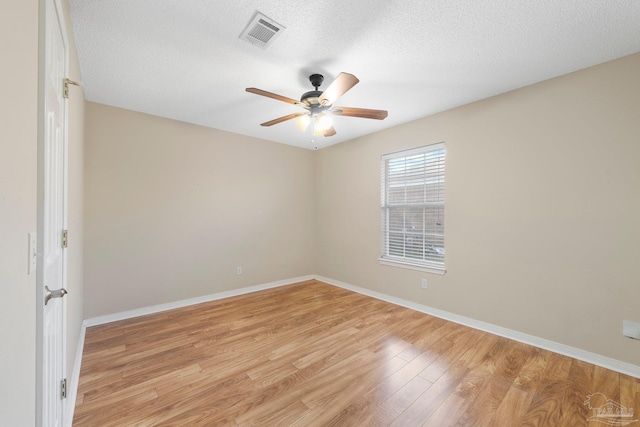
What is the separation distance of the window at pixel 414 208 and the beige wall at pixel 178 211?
Result: 1739 millimetres

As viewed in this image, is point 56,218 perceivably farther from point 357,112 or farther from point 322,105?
point 357,112

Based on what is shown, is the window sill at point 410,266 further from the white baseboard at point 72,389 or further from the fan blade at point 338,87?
the white baseboard at point 72,389

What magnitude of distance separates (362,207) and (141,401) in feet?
11.1

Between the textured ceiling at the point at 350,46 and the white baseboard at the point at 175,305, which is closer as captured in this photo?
the textured ceiling at the point at 350,46

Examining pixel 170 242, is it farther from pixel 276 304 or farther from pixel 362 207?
pixel 362 207

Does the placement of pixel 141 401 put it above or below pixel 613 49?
below

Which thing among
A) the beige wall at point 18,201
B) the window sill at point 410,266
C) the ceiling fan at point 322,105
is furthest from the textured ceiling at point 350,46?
the window sill at point 410,266

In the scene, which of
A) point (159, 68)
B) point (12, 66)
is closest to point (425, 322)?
point (12, 66)

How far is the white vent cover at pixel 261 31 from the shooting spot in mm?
1743

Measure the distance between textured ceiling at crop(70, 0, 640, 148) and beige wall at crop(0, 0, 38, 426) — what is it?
1.17 metres

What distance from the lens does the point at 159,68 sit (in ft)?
7.56

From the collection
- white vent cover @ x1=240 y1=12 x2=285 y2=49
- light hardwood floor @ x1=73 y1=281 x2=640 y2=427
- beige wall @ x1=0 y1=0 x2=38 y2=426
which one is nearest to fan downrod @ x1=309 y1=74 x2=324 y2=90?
white vent cover @ x1=240 y1=12 x2=285 y2=49

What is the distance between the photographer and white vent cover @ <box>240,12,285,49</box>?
5.72ft

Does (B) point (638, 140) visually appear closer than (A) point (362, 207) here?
Yes
